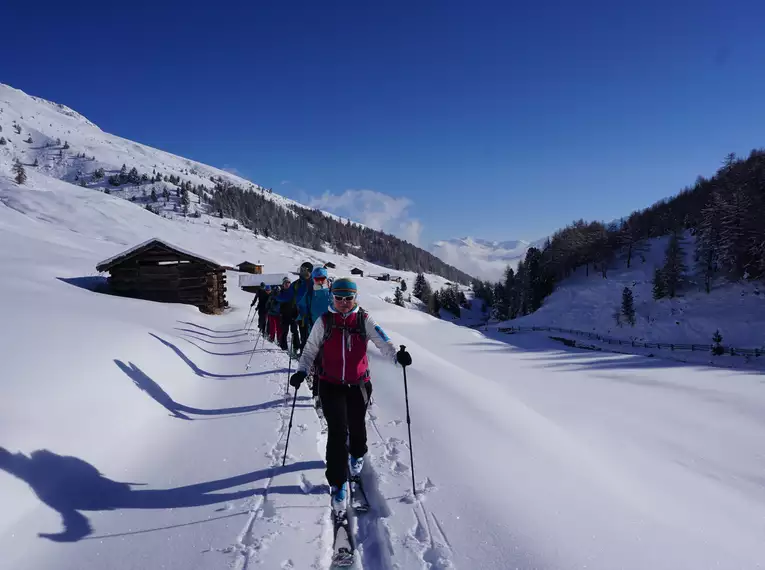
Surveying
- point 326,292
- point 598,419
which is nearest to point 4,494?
point 326,292

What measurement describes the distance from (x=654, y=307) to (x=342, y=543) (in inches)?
2173

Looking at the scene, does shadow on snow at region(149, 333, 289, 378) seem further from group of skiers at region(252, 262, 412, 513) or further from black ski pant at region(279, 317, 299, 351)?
group of skiers at region(252, 262, 412, 513)

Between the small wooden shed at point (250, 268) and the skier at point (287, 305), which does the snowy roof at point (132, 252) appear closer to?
the skier at point (287, 305)

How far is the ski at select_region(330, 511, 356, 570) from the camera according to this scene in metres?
3.46

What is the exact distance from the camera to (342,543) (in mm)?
3656

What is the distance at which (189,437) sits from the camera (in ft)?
21.0

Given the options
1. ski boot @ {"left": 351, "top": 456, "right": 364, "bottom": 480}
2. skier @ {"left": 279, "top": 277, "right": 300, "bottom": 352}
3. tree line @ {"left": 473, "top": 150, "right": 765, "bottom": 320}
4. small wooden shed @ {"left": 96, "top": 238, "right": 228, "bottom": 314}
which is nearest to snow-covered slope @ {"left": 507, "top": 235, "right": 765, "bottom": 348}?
tree line @ {"left": 473, "top": 150, "right": 765, "bottom": 320}

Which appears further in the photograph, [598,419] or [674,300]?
[674,300]

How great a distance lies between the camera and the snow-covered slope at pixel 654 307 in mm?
37812

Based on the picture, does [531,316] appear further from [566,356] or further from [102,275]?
[102,275]

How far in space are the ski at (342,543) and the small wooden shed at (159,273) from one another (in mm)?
20438

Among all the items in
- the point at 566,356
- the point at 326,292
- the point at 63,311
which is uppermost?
the point at 326,292

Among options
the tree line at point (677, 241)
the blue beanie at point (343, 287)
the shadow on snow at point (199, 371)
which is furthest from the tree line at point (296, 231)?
the blue beanie at point (343, 287)

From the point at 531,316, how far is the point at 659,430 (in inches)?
2084
